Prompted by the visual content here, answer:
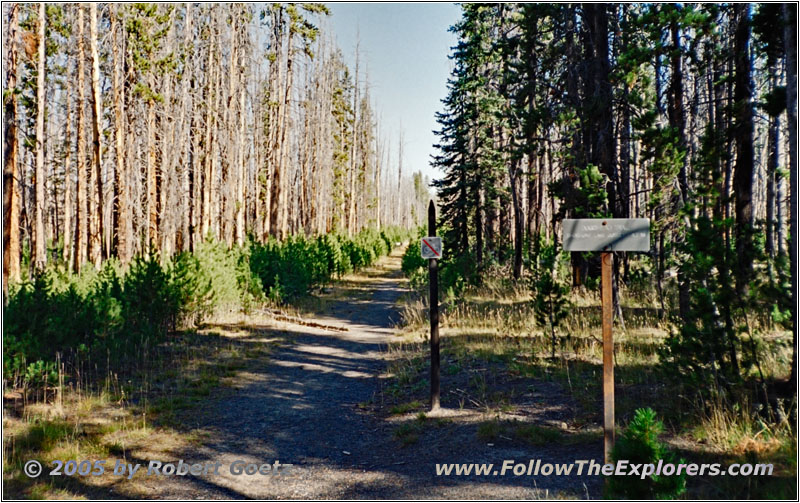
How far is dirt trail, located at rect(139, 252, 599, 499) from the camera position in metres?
4.90

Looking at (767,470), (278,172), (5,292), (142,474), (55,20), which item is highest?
(55,20)

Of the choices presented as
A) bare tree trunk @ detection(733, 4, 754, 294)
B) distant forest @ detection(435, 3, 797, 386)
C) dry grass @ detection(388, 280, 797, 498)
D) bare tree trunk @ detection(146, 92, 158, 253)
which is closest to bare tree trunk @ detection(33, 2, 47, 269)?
bare tree trunk @ detection(146, 92, 158, 253)

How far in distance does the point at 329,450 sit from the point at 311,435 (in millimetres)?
568

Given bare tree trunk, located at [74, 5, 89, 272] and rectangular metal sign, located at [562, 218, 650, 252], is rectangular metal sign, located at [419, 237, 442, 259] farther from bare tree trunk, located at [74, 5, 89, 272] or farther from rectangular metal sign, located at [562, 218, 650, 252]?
bare tree trunk, located at [74, 5, 89, 272]

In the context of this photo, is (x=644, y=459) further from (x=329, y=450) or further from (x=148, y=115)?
(x=148, y=115)

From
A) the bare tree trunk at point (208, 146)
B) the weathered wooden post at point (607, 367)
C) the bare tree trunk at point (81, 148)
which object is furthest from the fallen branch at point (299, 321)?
the weathered wooden post at point (607, 367)

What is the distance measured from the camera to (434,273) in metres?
7.17

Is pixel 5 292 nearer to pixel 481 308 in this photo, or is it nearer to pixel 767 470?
pixel 481 308

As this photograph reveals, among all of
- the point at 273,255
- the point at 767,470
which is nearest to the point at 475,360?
the point at 767,470

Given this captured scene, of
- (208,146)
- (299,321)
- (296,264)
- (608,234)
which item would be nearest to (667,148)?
(608,234)

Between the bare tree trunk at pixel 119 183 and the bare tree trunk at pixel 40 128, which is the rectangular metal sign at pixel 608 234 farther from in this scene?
the bare tree trunk at pixel 40 128

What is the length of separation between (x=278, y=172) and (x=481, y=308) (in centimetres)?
1462

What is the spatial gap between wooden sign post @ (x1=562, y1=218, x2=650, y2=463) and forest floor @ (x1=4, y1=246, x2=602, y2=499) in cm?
64

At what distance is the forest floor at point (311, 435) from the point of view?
4.98 meters
